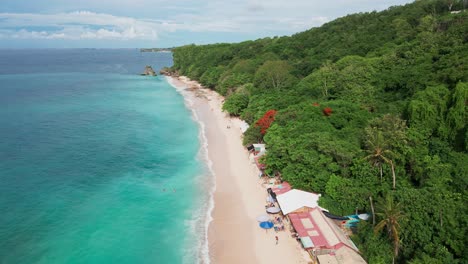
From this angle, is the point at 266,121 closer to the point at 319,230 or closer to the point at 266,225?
the point at 266,225

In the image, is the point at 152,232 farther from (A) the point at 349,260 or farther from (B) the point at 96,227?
(A) the point at 349,260

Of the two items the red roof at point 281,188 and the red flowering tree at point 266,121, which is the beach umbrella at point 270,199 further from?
the red flowering tree at point 266,121

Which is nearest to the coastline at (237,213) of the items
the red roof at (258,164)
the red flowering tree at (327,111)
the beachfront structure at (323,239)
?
the red roof at (258,164)

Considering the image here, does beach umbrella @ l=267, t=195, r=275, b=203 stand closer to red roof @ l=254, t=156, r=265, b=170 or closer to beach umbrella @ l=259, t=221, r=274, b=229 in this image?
beach umbrella @ l=259, t=221, r=274, b=229

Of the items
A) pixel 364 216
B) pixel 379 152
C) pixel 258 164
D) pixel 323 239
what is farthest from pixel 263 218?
pixel 379 152

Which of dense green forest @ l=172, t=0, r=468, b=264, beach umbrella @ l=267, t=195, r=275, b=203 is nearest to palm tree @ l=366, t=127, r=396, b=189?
dense green forest @ l=172, t=0, r=468, b=264

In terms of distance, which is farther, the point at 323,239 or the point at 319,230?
the point at 319,230
